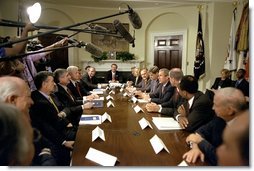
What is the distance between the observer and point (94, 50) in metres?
1.77

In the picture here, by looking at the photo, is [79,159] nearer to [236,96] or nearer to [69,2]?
[236,96]

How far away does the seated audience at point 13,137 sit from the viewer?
0.60 metres

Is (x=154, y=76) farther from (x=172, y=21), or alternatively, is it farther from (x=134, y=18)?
(x=134, y=18)

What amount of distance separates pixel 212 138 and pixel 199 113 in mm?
319

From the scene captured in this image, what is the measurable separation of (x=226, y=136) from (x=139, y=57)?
5.50 ft

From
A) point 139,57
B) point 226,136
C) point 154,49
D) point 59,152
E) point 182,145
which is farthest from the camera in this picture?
point 154,49

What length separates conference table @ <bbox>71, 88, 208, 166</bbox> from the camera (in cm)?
117

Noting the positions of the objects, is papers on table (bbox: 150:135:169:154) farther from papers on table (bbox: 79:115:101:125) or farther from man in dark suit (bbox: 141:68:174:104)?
man in dark suit (bbox: 141:68:174:104)

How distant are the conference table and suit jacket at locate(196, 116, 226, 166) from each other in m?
0.05

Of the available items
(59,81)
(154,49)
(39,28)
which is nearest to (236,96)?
(39,28)

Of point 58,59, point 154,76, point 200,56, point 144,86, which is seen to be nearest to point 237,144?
point 200,56

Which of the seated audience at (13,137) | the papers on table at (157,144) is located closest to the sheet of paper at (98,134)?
the papers on table at (157,144)

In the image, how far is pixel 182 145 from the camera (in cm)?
137

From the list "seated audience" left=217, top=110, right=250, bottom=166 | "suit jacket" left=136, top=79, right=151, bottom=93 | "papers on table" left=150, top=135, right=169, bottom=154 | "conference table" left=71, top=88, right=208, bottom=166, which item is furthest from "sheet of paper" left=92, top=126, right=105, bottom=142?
"suit jacket" left=136, top=79, right=151, bottom=93
